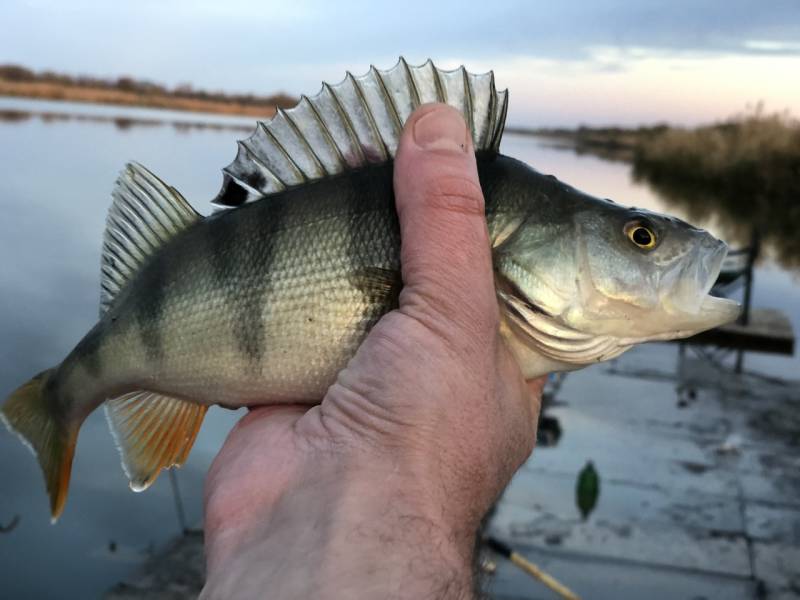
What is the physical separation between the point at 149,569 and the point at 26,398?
200 inches

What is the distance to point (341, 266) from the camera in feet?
6.38

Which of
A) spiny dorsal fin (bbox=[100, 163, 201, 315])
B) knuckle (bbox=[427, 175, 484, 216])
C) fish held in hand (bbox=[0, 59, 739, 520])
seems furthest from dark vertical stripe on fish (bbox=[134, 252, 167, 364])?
knuckle (bbox=[427, 175, 484, 216])

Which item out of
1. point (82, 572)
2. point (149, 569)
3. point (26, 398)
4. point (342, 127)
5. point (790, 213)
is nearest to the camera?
point (342, 127)

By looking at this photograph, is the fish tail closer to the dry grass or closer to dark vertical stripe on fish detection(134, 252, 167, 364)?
dark vertical stripe on fish detection(134, 252, 167, 364)

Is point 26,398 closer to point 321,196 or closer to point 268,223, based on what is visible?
point 268,223

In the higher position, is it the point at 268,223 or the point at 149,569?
the point at 268,223

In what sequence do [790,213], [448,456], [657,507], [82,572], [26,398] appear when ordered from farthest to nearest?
[790,213]
[82,572]
[657,507]
[26,398]
[448,456]

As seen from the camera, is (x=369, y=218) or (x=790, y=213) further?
(x=790, y=213)

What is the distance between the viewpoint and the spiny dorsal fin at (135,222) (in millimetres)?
2180

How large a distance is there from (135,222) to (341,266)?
0.68 m

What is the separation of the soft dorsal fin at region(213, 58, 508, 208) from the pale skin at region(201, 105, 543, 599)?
0.60 feet

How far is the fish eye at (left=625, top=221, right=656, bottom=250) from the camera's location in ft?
6.45

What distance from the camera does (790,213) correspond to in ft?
107

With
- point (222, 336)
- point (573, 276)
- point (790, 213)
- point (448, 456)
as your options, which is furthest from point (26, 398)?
point (790, 213)
